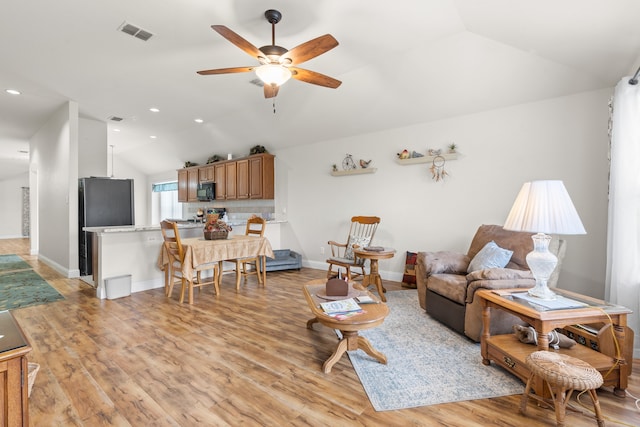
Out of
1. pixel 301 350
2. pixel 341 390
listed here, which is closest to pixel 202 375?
pixel 301 350

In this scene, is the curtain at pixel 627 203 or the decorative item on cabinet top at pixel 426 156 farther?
the decorative item on cabinet top at pixel 426 156

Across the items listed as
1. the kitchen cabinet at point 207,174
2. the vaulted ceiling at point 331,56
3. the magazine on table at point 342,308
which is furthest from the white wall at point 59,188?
the magazine on table at point 342,308

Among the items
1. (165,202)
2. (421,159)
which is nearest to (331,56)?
(421,159)

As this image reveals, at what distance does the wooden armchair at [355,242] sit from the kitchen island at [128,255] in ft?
8.49

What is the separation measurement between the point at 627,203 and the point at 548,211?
3.13 feet

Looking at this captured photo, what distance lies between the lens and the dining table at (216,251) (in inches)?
145

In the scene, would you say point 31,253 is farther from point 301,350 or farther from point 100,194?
point 301,350

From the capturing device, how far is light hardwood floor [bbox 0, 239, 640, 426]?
1.70 meters

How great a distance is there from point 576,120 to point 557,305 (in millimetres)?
2496

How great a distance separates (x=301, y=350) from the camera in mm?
2490

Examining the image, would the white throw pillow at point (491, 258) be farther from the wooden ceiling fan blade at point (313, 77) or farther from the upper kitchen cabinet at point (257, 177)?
the upper kitchen cabinet at point (257, 177)

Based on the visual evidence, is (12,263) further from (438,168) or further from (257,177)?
(438,168)

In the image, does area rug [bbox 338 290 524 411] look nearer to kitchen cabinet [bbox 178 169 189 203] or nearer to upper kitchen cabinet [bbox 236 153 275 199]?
upper kitchen cabinet [bbox 236 153 275 199]

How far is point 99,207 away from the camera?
5.21 meters
